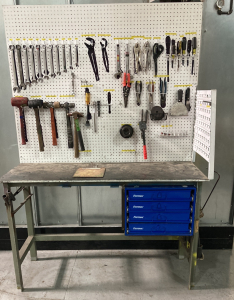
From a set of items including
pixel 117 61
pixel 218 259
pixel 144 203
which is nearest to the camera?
pixel 144 203

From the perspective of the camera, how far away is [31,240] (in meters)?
2.21

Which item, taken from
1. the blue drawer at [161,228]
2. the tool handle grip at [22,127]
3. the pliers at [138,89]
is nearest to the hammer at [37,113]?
the tool handle grip at [22,127]

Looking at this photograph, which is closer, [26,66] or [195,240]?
[195,240]

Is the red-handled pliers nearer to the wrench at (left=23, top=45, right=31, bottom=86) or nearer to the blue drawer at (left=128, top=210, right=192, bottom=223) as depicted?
the wrench at (left=23, top=45, right=31, bottom=86)

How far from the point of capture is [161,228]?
1.89 metres

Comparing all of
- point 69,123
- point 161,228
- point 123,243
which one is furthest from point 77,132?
point 123,243

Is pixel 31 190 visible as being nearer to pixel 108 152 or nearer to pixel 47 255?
pixel 47 255

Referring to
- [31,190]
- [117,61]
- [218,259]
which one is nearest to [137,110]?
[117,61]

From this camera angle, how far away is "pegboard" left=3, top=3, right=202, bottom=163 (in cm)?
198

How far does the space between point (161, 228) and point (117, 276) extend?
0.69m

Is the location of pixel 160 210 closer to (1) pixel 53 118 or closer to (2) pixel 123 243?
(2) pixel 123 243

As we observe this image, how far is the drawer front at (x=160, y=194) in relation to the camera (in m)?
1.82

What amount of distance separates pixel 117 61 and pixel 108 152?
82cm

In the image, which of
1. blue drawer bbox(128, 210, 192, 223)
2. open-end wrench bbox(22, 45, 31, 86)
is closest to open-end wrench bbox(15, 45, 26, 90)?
open-end wrench bbox(22, 45, 31, 86)
